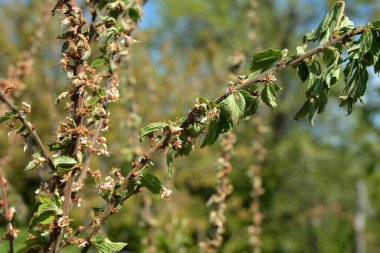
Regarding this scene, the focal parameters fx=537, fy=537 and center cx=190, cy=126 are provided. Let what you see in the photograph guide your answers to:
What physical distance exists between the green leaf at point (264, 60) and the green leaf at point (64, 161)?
544 millimetres

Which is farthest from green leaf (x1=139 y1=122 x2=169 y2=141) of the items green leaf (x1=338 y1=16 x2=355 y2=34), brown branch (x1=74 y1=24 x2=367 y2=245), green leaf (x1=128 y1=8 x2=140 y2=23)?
green leaf (x1=338 y1=16 x2=355 y2=34)

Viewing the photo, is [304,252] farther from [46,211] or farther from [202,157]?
[46,211]

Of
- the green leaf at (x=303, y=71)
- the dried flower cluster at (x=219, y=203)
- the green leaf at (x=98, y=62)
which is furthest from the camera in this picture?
the dried flower cluster at (x=219, y=203)

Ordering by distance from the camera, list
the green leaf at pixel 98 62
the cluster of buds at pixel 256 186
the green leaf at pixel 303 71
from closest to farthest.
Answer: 1. the green leaf at pixel 303 71
2. the green leaf at pixel 98 62
3. the cluster of buds at pixel 256 186

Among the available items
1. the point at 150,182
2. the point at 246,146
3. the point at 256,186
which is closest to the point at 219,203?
the point at 256,186

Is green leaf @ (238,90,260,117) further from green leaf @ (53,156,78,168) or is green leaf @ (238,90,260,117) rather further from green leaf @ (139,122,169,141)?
green leaf @ (53,156,78,168)

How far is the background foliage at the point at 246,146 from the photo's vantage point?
11.5m

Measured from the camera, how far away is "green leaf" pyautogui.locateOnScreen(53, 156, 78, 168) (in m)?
1.38

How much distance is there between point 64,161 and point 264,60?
60cm

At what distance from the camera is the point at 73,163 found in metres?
1.40

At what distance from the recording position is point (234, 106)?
139 centimetres

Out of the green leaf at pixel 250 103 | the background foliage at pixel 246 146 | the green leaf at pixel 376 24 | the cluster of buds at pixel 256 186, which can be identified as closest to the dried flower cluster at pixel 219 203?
the cluster of buds at pixel 256 186

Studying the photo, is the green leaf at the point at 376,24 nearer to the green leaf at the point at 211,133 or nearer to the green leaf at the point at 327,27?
the green leaf at the point at 327,27

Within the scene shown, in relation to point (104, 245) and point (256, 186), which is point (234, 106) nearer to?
point (104, 245)
